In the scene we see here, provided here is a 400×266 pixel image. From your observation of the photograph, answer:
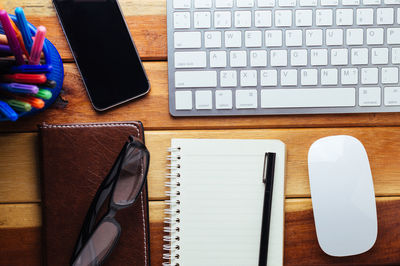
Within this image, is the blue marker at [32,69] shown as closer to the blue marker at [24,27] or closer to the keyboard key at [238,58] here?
the blue marker at [24,27]

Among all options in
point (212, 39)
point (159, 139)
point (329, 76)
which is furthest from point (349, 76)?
point (159, 139)

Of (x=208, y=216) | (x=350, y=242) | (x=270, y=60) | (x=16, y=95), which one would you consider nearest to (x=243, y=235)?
(x=208, y=216)

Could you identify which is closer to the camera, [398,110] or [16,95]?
[16,95]

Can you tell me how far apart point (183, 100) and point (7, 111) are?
0.85 ft

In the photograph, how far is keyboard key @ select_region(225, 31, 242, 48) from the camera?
0.54 meters

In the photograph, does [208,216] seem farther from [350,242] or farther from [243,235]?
[350,242]

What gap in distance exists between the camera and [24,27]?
40 cm

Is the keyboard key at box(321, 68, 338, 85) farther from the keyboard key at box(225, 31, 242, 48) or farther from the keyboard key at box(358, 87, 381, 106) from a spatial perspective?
the keyboard key at box(225, 31, 242, 48)

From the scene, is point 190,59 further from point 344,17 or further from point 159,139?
point 344,17

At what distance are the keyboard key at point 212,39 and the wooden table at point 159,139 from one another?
0.26 feet

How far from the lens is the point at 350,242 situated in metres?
0.54

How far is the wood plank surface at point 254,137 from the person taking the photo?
1.84ft

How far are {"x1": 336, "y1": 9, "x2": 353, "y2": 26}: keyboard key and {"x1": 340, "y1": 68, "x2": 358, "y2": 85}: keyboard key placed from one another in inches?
3.0

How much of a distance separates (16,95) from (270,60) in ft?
1.27
